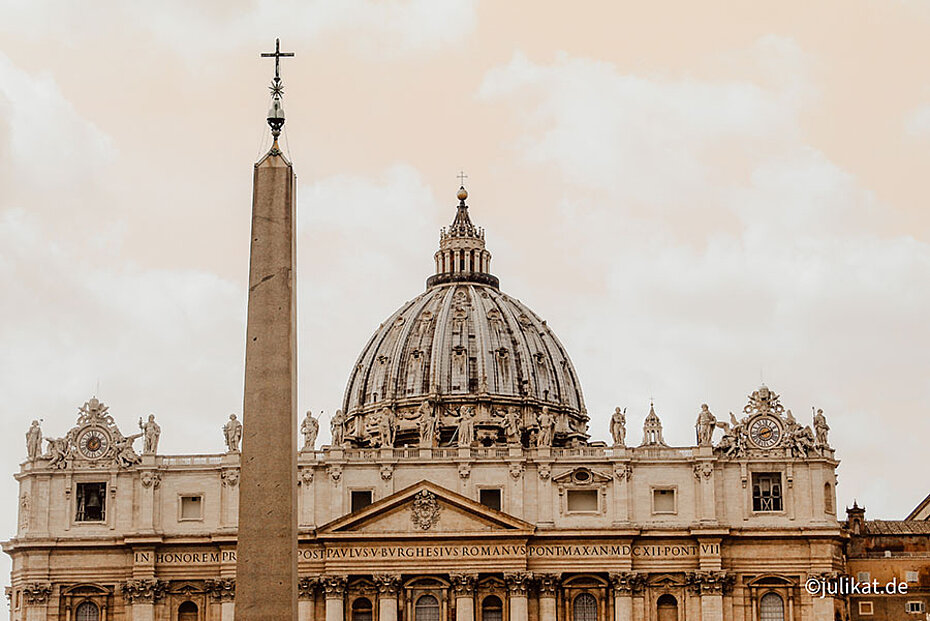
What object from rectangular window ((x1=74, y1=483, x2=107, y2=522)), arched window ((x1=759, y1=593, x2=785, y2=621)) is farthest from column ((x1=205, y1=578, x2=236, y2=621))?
arched window ((x1=759, y1=593, x2=785, y2=621))

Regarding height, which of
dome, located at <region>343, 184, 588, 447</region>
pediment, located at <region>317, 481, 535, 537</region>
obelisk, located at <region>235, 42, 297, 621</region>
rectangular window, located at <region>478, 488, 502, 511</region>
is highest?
dome, located at <region>343, 184, 588, 447</region>

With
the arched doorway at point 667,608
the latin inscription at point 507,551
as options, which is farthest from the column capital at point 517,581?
the arched doorway at point 667,608

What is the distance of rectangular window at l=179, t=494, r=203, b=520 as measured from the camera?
8706cm

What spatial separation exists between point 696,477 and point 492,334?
33275 mm

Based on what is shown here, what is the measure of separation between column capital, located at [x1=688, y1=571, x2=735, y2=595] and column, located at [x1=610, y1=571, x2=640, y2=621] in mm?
2415

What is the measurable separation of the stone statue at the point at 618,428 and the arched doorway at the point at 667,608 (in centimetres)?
737

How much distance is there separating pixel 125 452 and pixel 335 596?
12490 mm

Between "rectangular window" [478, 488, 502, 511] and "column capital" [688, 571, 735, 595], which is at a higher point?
"rectangular window" [478, 488, 502, 511]

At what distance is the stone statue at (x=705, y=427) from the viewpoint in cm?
8581

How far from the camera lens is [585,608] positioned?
85.2 metres

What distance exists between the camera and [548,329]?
12106 cm

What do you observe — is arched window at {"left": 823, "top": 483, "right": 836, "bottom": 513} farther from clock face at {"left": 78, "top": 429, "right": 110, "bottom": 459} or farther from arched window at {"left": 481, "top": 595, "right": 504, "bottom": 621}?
clock face at {"left": 78, "top": 429, "right": 110, "bottom": 459}

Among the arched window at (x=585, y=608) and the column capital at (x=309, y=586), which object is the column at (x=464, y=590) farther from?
the column capital at (x=309, y=586)

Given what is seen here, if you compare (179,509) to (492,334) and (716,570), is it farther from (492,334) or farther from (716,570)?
(492,334)
